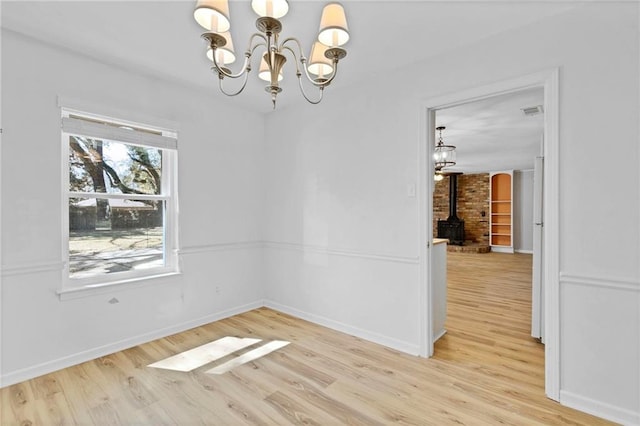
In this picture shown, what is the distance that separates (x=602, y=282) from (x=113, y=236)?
12.6 feet

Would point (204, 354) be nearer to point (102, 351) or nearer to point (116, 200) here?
point (102, 351)

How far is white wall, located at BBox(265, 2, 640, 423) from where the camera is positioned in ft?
6.45

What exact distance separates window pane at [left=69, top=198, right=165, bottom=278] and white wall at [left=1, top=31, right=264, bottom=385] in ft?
0.62

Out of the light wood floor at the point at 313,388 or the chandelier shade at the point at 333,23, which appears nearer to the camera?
the chandelier shade at the point at 333,23

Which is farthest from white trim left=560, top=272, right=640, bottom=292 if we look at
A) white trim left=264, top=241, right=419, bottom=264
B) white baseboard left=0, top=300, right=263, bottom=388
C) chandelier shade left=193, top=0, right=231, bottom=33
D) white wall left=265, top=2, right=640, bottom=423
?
white baseboard left=0, top=300, right=263, bottom=388

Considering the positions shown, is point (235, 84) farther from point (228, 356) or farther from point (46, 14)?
point (228, 356)

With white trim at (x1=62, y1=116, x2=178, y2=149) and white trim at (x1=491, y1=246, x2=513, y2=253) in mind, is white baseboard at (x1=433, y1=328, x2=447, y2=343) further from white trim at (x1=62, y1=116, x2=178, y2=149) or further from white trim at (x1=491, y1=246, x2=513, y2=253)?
white trim at (x1=491, y1=246, x2=513, y2=253)

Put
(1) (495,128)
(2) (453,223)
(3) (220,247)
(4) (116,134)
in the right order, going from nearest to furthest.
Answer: (4) (116,134), (3) (220,247), (1) (495,128), (2) (453,223)

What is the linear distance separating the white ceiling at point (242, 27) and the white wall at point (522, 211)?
859 cm

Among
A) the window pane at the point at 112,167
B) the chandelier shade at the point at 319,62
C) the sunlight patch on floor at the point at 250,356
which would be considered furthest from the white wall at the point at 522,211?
the window pane at the point at 112,167

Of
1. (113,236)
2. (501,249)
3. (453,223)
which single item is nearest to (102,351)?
(113,236)

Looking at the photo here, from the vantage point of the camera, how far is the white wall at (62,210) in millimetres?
2400

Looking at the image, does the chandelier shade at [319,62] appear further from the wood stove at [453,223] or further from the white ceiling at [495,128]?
the wood stove at [453,223]

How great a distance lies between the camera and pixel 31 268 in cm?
246
